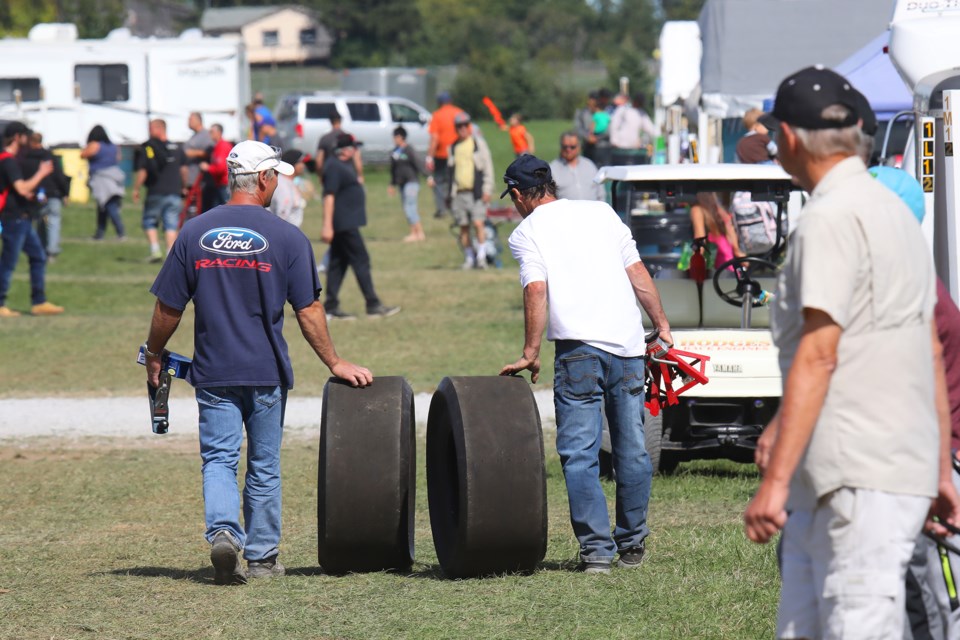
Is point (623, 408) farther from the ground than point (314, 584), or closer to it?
farther from the ground

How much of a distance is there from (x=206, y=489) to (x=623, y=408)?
1814mm

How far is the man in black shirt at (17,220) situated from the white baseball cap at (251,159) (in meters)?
10.4

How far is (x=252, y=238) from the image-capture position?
663 cm

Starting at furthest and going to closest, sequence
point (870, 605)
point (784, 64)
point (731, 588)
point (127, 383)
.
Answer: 1. point (784, 64)
2. point (127, 383)
3. point (731, 588)
4. point (870, 605)

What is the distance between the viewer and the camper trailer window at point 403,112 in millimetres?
43188

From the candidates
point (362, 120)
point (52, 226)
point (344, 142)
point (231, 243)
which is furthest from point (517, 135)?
point (231, 243)

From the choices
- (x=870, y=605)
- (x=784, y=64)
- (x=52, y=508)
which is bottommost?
(x=52, y=508)

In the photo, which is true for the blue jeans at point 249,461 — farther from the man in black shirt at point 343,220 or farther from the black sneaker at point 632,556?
the man in black shirt at point 343,220

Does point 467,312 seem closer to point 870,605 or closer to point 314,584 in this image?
point 314,584

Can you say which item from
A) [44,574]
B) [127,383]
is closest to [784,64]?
[127,383]

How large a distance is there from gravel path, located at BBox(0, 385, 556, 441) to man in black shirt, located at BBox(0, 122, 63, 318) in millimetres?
4625

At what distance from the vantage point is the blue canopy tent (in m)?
15.6

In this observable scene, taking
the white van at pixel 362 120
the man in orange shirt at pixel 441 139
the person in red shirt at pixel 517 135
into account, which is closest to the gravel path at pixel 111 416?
the man in orange shirt at pixel 441 139

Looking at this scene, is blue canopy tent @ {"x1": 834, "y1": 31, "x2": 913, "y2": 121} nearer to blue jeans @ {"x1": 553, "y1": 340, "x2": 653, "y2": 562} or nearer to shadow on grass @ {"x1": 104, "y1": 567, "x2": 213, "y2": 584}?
blue jeans @ {"x1": 553, "y1": 340, "x2": 653, "y2": 562}
